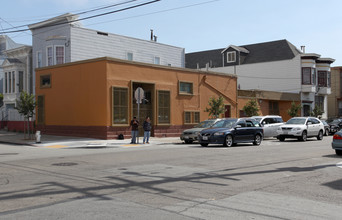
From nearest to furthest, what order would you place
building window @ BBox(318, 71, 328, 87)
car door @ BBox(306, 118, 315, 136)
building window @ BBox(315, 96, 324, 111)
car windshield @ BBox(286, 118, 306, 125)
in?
car door @ BBox(306, 118, 315, 136) → car windshield @ BBox(286, 118, 306, 125) → building window @ BBox(318, 71, 328, 87) → building window @ BBox(315, 96, 324, 111)

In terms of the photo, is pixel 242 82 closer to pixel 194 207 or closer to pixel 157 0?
pixel 157 0

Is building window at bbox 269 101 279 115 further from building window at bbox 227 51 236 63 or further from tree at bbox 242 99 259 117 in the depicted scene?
building window at bbox 227 51 236 63

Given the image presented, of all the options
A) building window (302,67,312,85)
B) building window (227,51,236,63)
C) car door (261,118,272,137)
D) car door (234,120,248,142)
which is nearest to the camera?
car door (234,120,248,142)

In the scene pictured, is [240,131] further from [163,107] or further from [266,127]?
[163,107]

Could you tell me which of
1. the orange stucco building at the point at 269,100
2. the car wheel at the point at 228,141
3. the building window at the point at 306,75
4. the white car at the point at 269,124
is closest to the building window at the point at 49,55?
the orange stucco building at the point at 269,100

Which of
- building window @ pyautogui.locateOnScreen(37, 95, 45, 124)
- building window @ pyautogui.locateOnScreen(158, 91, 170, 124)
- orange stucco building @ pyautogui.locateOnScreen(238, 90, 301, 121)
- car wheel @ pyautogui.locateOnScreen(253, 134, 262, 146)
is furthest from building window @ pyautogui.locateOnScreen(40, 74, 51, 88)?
orange stucco building @ pyautogui.locateOnScreen(238, 90, 301, 121)

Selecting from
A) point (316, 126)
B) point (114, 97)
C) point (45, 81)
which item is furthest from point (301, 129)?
point (45, 81)

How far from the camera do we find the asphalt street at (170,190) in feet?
19.6

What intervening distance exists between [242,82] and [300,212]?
45527 millimetres

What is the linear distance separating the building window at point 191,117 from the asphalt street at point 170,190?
659 inches

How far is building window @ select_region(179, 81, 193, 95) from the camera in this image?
2895cm

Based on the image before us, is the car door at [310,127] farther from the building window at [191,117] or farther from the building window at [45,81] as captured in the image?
the building window at [45,81]

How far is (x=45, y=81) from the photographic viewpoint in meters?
27.9

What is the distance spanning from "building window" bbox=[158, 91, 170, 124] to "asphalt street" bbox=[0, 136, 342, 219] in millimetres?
14924
